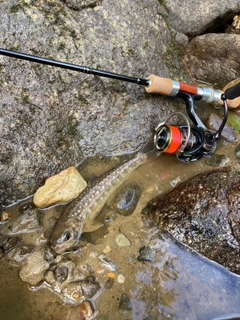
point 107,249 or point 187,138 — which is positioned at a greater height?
point 187,138

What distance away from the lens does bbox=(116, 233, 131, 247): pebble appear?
3783 mm

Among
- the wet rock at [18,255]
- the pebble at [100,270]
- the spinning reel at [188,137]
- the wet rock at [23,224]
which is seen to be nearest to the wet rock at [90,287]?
the pebble at [100,270]

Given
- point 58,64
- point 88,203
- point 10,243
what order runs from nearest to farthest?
1. point 58,64
2. point 10,243
3. point 88,203

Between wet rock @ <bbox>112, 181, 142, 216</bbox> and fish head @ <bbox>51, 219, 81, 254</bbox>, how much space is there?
0.66 m

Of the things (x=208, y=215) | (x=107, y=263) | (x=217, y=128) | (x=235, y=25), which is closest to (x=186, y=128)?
(x=217, y=128)

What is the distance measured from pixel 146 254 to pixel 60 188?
1.37 metres

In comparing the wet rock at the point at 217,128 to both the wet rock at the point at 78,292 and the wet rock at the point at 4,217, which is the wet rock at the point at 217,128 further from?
the wet rock at the point at 4,217

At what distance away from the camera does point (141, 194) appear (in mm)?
4242

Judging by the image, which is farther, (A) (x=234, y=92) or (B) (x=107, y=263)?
(A) (x=234, y=92)

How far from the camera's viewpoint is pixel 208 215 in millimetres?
3680

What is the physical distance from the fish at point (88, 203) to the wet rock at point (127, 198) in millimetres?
100

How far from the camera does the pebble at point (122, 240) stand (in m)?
3.78

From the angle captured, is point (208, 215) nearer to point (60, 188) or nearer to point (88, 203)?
point (88, 203)

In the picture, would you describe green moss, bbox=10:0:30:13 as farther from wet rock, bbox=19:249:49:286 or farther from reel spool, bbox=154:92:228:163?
wet rock, bbox=19:249:49:286
